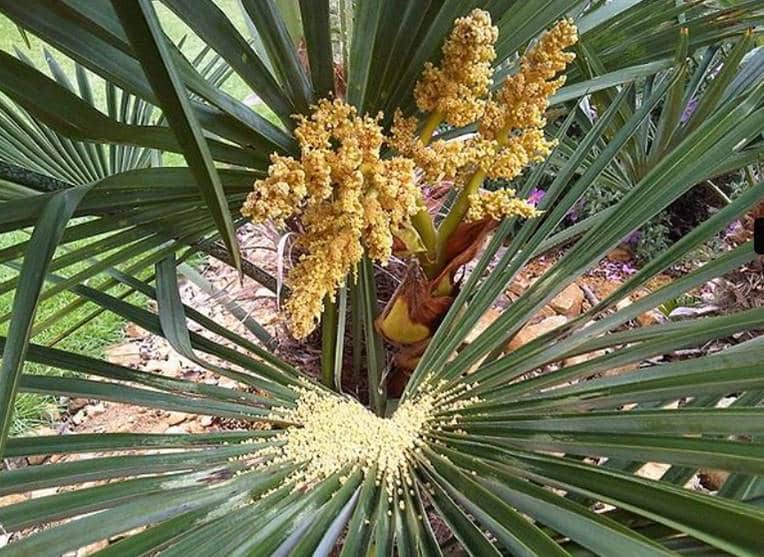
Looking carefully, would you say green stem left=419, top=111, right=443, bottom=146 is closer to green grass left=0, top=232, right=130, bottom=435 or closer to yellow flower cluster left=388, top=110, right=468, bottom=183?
yellow flower cluster left=388, top=110, right=468, bottom=183

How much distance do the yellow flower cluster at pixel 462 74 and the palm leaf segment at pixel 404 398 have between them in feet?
0.10

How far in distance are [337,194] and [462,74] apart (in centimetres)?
15

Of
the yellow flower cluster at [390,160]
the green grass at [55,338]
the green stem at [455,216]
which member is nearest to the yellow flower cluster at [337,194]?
the yellow flower cluster at [390,160]

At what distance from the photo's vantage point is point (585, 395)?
0.66 metres

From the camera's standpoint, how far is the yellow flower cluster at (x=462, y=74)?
22.6 inches

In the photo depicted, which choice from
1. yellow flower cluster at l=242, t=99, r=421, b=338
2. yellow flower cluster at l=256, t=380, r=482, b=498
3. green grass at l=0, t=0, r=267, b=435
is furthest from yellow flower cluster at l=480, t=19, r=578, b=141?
green grass at l=0, t=0, r=267, b=435

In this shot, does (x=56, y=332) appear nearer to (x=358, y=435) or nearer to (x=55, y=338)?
(x=55, y=338)

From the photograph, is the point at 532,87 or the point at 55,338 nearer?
the point at 532,87

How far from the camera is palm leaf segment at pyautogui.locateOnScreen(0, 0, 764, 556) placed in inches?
19.2

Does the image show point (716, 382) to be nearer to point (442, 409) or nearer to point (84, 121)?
point (442, 409)

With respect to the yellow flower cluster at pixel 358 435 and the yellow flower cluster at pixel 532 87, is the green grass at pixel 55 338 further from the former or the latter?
the yellow flower cluster at pixel 532 87

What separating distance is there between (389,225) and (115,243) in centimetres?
25

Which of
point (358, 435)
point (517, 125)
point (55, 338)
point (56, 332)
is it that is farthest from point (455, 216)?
point (56, 332)

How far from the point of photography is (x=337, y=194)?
0.62 m
